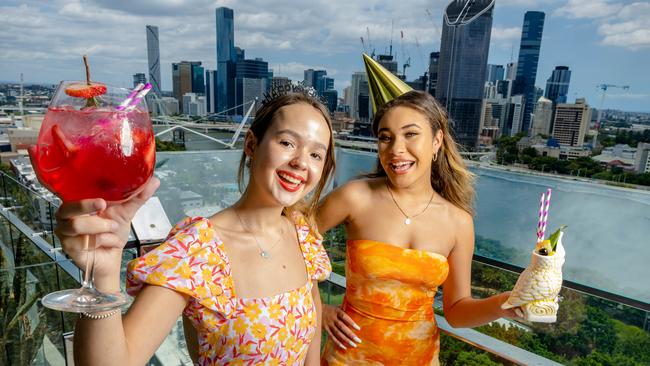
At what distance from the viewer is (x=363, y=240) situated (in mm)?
1502

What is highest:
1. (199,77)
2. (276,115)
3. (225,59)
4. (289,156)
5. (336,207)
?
(225,59)

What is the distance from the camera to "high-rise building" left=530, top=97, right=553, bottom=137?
72.5 feet

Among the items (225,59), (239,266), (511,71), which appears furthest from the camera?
(511,71)

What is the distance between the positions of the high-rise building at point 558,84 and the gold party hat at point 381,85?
30425 millimetres

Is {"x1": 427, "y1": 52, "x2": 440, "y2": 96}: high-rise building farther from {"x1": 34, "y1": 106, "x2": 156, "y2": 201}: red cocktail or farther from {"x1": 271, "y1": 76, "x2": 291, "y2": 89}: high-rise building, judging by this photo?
{"x1": 34, "y1": 106, "x2": 156, "y2": 201}: red cocktail

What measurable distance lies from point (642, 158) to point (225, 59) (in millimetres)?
24634

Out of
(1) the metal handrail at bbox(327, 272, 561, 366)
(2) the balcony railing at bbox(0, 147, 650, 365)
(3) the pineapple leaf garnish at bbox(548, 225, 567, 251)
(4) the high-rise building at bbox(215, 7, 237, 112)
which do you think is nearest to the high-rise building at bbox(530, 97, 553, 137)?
(4) the high-rise building at bbox(215, 7, 237, 112)

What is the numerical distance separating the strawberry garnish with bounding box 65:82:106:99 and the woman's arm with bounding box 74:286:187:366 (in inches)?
15.4

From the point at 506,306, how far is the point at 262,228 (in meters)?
0.75

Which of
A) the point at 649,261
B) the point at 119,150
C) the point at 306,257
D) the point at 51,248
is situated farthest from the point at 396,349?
the point at 649,261

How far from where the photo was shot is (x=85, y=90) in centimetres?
70

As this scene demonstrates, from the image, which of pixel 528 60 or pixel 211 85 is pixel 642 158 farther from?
pixel 211 85

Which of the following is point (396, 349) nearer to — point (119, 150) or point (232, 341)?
point (232, 341)

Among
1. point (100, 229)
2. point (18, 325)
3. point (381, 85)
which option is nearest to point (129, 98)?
point (100, 229)
